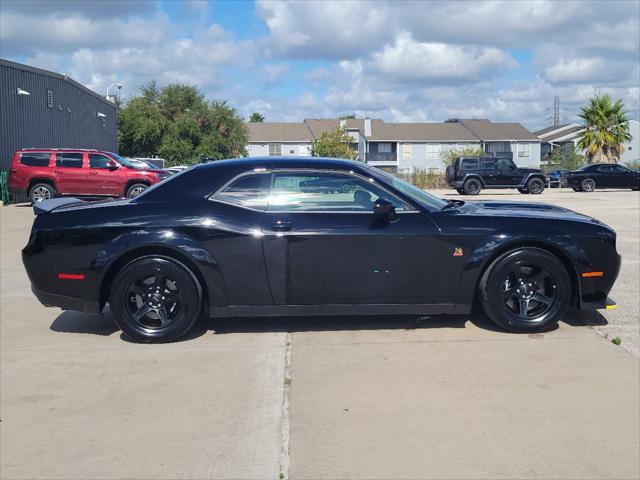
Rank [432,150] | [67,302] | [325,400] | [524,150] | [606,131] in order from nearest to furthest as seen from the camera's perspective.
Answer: [325,400] < [67,302] < [606,131] < [432,150] < [524,150]

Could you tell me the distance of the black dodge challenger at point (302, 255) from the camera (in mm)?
5445

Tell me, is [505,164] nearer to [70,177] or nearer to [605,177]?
[605,177]

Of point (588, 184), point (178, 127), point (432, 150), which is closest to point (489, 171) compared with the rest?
point (588, 184)

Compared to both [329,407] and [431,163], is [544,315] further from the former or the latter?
[431,163]

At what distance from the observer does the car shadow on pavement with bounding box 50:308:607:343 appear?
5.88 metres

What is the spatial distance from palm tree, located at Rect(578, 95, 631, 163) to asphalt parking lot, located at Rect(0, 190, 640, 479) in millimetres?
42344

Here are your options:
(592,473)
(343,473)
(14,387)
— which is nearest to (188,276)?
(14,387)

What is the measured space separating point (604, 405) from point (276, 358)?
2.34m

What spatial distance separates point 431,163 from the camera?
2731 inches

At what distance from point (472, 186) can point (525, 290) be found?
80.7ft

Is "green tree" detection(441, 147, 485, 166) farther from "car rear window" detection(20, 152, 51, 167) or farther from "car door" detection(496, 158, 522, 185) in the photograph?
"car rear window" detection(20, 152, 51, 167)

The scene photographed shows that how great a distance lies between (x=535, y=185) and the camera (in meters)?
30.0

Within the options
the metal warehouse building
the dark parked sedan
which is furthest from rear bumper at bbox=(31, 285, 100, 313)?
the dark parked sedan

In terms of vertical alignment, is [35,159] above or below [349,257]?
above
